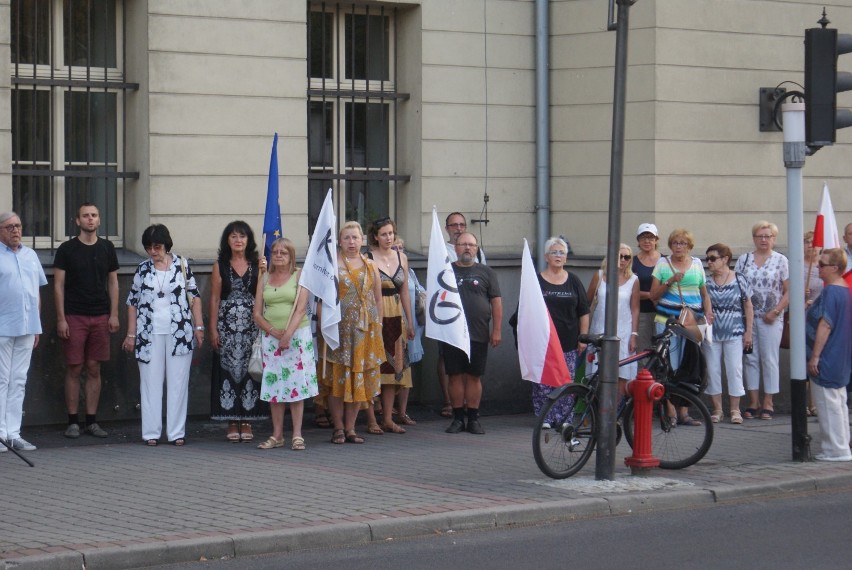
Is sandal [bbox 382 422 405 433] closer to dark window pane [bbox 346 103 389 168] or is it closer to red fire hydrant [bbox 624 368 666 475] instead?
red fire hydrant [bbox 624 368 666 475]

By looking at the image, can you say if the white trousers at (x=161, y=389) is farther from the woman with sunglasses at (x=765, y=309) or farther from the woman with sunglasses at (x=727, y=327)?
the woman with sunglasses at (x=765, y=309)

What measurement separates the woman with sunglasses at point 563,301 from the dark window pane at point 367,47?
3133mm

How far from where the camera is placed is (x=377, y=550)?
8000 mm

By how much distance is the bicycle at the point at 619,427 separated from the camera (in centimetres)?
995

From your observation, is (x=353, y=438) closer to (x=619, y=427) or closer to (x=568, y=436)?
(x=619, y=427)

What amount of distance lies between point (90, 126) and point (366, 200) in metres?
3.08

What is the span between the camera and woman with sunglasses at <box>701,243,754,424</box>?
13.3 metres

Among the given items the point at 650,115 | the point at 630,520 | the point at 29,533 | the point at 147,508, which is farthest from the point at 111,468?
the point at 650,115

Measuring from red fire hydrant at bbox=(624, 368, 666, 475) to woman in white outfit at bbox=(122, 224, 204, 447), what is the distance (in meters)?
3.97

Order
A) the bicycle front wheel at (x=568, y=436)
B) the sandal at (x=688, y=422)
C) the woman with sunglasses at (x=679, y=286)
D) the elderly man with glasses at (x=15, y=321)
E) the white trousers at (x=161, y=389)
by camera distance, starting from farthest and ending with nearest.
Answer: the woman with sunglasses at (x=679, y=286) < the white trousers at (x=161, y=389) < the elderly man with glasses at (x=15, y=321) < the sandal at (x=688, y=422) < the bicycle front wheel at (x=568, y=436)

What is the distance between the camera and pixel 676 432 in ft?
35.2

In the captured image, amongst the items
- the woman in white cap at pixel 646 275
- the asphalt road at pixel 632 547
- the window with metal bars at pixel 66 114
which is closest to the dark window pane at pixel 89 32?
the window with metal bars at pixel 66 114

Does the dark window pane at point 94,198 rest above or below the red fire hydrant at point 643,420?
above

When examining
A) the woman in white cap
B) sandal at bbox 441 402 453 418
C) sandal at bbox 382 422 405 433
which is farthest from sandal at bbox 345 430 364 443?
the woman in white cap
